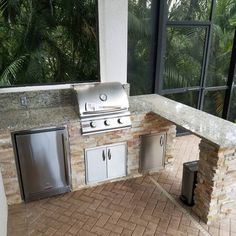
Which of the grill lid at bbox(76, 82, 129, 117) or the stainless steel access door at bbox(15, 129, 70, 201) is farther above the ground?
the grill lid at bbox(76, 82, 129, 117)

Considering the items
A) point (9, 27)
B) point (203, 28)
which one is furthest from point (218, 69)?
point (9, 27)

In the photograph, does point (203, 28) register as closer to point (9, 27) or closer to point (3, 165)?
point (9, 27)

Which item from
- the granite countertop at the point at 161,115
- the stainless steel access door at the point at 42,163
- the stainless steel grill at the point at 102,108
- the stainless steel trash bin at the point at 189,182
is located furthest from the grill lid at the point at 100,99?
the stainless steel trash bin at the point at 189,182

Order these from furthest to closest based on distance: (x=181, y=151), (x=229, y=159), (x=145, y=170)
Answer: (x=181, y=151), (x=145, y=170), (x=229, y=159)

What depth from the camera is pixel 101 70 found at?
10.8 ft

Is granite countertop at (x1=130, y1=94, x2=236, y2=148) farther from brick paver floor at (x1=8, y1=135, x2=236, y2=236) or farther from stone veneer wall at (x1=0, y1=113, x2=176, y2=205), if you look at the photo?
brick paver floor at (x1=8, y1=135, x2=236, y2=236)

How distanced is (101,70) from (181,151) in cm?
182

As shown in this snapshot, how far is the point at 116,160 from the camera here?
9.93ft

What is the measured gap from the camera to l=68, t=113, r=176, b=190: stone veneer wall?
2.77 meters

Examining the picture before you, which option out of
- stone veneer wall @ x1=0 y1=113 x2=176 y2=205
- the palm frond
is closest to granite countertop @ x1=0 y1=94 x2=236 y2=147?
stone veneer wall @ x1=0 y1=113 x2=176 y2=205

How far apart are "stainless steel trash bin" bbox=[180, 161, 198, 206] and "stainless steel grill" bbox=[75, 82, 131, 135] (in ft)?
2.68

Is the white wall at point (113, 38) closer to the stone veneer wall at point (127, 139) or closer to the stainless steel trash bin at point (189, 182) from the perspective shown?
the stone veneer wall at point (127, 139)

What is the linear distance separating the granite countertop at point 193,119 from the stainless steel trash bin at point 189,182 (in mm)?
466

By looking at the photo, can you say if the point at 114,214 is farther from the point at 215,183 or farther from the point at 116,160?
the point at 215,183
